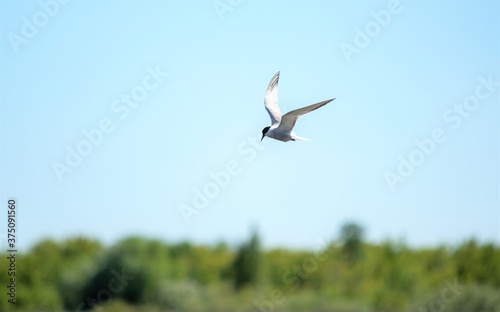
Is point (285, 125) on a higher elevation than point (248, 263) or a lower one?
higher

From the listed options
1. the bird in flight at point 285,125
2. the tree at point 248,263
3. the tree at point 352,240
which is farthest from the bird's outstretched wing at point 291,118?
the tree at point 352,240

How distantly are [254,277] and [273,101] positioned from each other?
79.7 feet

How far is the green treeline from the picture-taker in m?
30.7

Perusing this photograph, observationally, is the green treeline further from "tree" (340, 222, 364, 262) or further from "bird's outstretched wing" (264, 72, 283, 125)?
"bird's outstretched wing" (264, 72, 283, 125)

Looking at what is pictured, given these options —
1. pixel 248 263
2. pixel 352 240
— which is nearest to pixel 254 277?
pixel 248 263

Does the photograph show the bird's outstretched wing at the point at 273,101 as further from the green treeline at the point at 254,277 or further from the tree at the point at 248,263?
the tree at the point at 248,263

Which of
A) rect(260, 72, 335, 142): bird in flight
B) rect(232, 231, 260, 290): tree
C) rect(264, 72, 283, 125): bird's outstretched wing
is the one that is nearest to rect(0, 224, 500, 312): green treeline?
rect(232, 231, 260, 290): tree

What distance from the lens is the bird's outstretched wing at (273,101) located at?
384 inches

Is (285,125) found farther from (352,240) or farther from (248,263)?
(352,240)

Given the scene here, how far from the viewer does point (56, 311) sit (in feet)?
107

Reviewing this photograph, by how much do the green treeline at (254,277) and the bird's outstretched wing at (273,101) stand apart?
18938 mm

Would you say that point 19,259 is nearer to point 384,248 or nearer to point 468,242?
point 384,248

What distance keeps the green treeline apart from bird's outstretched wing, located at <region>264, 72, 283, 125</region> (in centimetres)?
1894

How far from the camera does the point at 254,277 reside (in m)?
34.1
